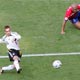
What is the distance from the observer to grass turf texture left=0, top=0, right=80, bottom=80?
14.1m

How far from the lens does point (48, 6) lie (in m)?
19.2

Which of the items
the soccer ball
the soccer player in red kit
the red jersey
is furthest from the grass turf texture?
the red jersey

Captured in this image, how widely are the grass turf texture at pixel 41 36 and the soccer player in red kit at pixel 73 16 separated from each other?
0.75 ft

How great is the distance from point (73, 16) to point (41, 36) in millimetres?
1624

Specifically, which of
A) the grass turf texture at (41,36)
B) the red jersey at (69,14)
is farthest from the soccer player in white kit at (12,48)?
the red jersey at (69,14)

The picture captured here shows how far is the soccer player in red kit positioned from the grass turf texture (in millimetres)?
228

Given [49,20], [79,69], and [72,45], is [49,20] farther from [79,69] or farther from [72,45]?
[79,69]

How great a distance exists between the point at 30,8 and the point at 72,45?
384 centimetres

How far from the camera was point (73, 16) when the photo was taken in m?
17.3

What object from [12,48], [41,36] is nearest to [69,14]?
[41,36]

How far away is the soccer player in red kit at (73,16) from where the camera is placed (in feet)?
55.5

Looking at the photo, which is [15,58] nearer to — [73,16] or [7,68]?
[7,68]

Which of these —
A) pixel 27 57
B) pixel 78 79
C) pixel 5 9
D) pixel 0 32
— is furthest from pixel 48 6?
pixel 78 79

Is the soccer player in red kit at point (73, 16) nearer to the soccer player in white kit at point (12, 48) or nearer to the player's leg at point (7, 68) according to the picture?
the soccer player in white kit at point (12, 48)
